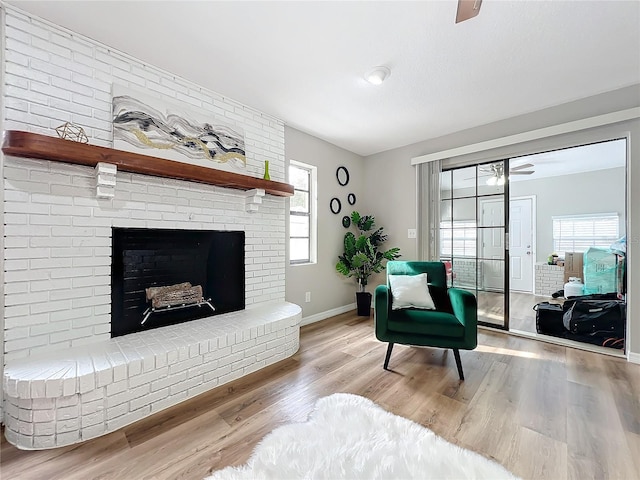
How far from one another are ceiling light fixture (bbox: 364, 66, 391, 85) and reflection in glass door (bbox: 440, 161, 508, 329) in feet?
6.05

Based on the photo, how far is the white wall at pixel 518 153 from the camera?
2.41 meters

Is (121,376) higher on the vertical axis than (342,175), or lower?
lower

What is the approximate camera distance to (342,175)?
13.2 ft

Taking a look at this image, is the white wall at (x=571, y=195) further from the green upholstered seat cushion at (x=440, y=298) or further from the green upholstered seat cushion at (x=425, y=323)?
the green upholstered seat cushion at (x=425, y=323)

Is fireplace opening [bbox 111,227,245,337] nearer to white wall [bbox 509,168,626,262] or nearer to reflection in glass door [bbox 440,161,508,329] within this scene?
reflection in glass door [bbox 440,161,508,329]

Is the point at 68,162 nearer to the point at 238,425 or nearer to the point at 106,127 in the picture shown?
the point at 106,127

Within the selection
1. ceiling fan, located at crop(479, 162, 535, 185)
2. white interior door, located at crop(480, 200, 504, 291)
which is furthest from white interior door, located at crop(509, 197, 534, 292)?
ceiling fan, located at crop(479, 162, 535, 185)

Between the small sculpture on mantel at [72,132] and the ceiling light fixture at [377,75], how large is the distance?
84.2 inches

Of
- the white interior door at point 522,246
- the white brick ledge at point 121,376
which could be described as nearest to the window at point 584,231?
the white interior door at point 522,246

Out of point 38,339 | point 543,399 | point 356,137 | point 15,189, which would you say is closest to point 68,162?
point 15,189

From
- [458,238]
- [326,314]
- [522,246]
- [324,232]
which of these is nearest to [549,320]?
[458,238]

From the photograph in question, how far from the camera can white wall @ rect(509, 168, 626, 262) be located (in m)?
4.74

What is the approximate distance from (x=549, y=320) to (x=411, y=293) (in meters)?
1.86

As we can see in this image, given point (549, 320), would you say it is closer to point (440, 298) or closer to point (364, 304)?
point (440, 298)
